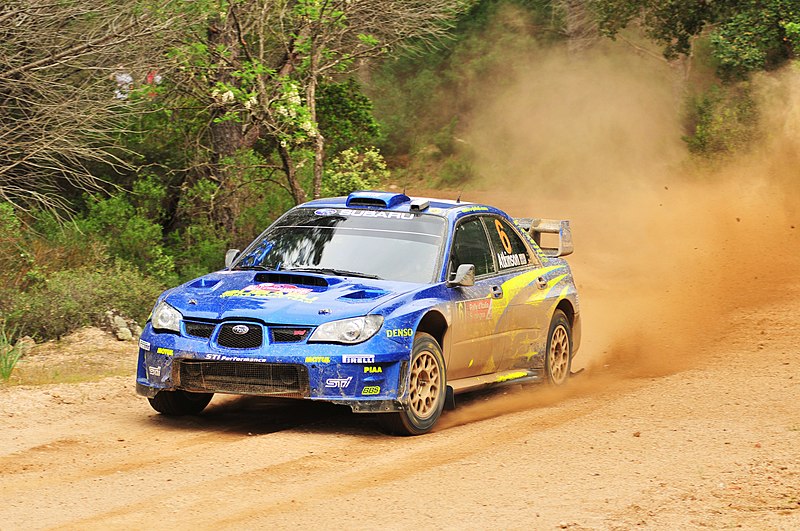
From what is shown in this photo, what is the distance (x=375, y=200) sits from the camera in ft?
32.3

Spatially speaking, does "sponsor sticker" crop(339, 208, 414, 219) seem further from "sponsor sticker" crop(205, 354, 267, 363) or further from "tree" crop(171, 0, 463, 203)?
"tree" crop(171, 0, 463, 203)

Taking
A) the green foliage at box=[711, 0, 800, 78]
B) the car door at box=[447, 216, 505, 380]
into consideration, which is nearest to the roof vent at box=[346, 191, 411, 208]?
the car door at box=[447, 216, 505, 380]

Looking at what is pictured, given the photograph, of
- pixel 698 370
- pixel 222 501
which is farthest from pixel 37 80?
pixel 222 501

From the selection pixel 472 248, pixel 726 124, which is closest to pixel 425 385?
pixel 472 248

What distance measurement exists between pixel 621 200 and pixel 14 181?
16.2 m

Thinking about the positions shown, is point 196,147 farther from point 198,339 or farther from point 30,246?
point 198,339

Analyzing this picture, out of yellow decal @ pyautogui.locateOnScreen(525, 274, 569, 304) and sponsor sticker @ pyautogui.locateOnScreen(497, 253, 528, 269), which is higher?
sponsor sticker @ pyautogui.locateOnScreen(497, 253, 528, 269)

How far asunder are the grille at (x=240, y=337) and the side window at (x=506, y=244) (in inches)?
107

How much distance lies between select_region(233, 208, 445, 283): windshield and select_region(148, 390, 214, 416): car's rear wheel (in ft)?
3.70

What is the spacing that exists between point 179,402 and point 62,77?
8273mm

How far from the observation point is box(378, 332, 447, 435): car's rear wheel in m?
8.33

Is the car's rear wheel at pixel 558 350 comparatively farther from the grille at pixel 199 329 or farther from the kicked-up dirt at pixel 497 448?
the grille at pixel 199 329

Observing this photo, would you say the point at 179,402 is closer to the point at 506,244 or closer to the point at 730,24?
the point at 506,244

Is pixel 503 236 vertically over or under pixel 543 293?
over
